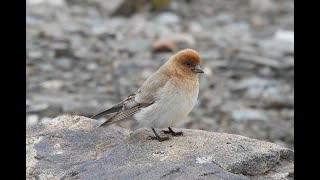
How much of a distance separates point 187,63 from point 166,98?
1.49 feet

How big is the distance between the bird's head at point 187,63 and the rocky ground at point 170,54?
2286 mm

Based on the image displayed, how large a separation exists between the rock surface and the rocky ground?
6.98ft

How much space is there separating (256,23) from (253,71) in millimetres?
3068

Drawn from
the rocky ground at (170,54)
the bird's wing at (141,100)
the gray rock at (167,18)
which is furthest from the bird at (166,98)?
the gray rock at (167,18)

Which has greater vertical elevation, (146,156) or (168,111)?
(168,111)

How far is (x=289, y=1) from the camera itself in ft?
53.5

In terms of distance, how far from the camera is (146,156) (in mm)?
5480

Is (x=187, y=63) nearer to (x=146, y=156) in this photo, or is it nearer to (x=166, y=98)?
(x=166, y=98)

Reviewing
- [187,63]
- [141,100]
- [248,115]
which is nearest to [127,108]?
[141,100]

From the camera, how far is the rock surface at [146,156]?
5.14 m

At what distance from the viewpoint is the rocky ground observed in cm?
983

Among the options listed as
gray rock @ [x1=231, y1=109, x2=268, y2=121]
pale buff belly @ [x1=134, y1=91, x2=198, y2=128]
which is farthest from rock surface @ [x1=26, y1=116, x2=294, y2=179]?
gray rock @ [x1=231, y1=109, x2=268, y2=121]

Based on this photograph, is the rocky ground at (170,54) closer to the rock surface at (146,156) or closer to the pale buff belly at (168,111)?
the rock surface at (146,156)

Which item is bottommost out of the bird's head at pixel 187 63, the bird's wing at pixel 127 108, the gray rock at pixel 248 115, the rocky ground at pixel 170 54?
the gray rock at pixel 248 115
